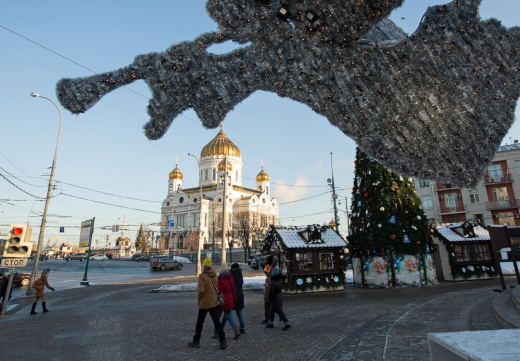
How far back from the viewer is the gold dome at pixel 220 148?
6675 cm

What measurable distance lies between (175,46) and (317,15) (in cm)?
139

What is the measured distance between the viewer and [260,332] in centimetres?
698

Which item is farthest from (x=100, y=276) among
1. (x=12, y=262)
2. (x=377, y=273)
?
(x=377, y=273)

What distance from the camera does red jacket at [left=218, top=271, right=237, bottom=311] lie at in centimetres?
646

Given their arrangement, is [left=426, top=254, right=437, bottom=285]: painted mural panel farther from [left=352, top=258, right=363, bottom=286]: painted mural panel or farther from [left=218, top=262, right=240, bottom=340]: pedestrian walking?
[left=218, top=262, right=240, bottom=340]: pedestrian walking

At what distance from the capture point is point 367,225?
1552cm

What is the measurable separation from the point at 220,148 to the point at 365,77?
65480 mm

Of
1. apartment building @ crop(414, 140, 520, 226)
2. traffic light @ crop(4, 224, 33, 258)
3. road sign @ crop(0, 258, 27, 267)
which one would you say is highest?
apartment building @ crop(414, 140, 520, 226)

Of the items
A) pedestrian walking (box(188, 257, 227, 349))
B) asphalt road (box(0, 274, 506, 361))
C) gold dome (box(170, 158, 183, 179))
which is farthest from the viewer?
gold dome (box(170, 158, 183, 179))

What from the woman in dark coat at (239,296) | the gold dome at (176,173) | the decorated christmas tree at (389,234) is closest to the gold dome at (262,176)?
the gold dome at (176,173)

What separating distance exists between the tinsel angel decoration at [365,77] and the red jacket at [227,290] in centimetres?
446

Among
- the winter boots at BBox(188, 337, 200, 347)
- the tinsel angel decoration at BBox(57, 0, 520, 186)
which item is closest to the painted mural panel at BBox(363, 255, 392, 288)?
the winter boots at BBox(188, 337, 200, 347)

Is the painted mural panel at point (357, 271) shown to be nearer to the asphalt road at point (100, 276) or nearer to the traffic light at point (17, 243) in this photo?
the traffic light at point (17, 243)

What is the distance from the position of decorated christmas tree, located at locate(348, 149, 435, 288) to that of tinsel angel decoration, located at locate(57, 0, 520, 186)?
1225 cm
